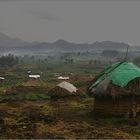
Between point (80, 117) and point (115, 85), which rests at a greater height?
point (115, 85)

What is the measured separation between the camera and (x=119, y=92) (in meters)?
Result: 19.3

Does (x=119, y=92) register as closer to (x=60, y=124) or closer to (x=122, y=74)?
(x=122, y=74)

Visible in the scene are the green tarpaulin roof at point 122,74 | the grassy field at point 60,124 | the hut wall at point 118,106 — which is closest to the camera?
the grassy field at point 60,124

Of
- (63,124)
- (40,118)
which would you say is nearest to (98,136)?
(63,124)

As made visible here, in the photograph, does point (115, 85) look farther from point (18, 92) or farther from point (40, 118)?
point (18, 92)

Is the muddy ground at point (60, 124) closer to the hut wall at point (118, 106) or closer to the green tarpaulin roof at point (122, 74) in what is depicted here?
the hut wall at point (118, 106)

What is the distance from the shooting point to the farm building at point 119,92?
19.4m

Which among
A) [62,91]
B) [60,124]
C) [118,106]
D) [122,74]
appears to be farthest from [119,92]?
[62,91]

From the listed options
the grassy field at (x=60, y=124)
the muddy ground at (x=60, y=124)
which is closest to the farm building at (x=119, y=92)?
the grassy field at (x=60, y=124)

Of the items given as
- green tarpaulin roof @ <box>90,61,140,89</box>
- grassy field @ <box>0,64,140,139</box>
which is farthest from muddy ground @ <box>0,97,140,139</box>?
green tarpaulin roof @ <box>90,61,140,89</box>

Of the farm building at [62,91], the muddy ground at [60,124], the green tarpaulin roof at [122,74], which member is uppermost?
the green tarpaulin roof at [122,74]

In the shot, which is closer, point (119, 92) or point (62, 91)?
point (119, 92)

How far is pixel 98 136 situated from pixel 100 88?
4.51 metres

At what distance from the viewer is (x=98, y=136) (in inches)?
614
